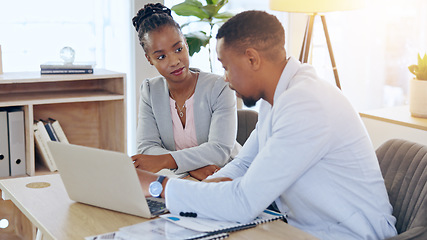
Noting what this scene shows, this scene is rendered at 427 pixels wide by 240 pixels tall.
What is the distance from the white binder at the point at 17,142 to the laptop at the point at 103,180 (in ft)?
4.09

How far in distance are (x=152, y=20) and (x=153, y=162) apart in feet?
2.07

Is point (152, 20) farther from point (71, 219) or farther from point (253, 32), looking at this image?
point (71, 219)

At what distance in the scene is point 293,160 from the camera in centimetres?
143

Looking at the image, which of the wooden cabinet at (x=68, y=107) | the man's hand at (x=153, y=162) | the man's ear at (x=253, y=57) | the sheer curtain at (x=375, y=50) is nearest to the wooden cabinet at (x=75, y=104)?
the wooden cabinet at (x=68, y=107)

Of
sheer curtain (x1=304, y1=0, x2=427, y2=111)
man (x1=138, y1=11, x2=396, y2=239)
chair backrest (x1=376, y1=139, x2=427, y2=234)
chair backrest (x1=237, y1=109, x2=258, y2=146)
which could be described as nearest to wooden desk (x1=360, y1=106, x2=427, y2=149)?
chair backrest (x1=237, y1=109, x2=258, y2=146)

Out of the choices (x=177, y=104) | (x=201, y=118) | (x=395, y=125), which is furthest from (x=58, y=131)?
(x=395, y=125)

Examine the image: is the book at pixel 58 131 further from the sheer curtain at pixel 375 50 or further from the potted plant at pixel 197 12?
the sheer curtain at pixel 375 50

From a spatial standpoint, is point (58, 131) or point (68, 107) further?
point (68, 107)

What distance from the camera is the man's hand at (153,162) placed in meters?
1.94

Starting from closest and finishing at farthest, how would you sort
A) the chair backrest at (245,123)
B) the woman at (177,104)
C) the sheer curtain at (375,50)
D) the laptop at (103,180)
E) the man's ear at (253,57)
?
the laptop at (103,180)
the man's ear at (253,57)
the woman at (177,104)
the chair backrest at (245,123)
the sheer curtain at (375,50)

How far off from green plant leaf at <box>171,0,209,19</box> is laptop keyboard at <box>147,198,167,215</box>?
75.0 inches

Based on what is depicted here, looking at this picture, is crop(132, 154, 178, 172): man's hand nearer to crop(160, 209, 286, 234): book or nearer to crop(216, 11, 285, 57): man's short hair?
crop(160, 209, 286, 234): book

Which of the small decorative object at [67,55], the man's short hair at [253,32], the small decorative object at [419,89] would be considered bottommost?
the small decorative object at [419,89]

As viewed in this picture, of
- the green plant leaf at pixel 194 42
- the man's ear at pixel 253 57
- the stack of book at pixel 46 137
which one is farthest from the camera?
the green plant leaf at pixel 194 42
